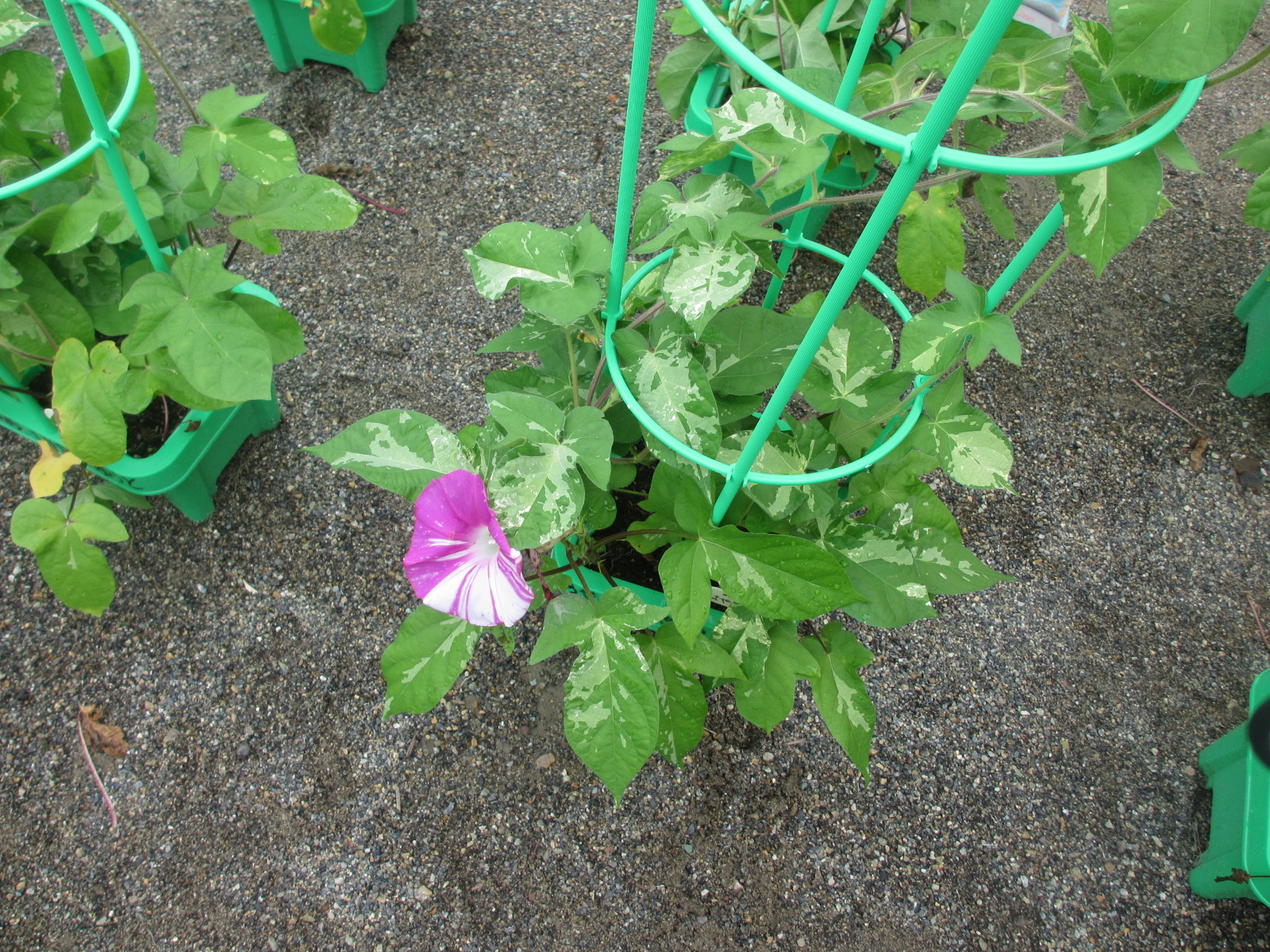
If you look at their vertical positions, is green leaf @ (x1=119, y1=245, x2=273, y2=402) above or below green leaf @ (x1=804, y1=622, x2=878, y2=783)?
above

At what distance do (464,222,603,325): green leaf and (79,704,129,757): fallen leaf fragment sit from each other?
1.02 meters

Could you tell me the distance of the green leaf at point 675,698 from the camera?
3.30 ft

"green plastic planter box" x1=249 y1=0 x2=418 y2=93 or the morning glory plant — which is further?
"green plastic planter box" x1=249 y1=0 x2=418 y2=93

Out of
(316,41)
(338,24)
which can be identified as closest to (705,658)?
(338,24)

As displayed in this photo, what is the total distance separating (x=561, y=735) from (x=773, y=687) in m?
0.46

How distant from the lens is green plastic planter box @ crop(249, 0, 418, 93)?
1.91m

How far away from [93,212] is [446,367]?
0.71 meters

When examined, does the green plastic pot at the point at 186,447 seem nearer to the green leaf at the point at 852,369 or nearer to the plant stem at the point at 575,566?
the plant stem at the point at 575,566

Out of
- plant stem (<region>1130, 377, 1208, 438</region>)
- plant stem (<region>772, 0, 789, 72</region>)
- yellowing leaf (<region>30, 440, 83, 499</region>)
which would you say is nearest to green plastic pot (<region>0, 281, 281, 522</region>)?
yellowing leaf (<region>30, 440, 83, 499</region>)

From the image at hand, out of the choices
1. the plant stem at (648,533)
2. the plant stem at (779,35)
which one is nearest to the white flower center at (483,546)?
the plant stem at (648,533)

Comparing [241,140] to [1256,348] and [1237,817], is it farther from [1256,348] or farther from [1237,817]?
[1256,348]

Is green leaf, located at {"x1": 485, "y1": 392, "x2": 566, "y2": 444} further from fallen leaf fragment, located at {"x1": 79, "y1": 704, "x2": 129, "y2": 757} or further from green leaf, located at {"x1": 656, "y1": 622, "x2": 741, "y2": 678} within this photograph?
fallen leaf fragment, located at {"x1": 79, "y1": 704, "x2": 129, "y2": 757}

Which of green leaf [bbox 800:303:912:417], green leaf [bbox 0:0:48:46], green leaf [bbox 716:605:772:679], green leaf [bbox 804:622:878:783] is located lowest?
green leaf [bbox 804:622:878:783]

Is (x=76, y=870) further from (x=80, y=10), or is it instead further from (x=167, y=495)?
(x=80, y=10)
